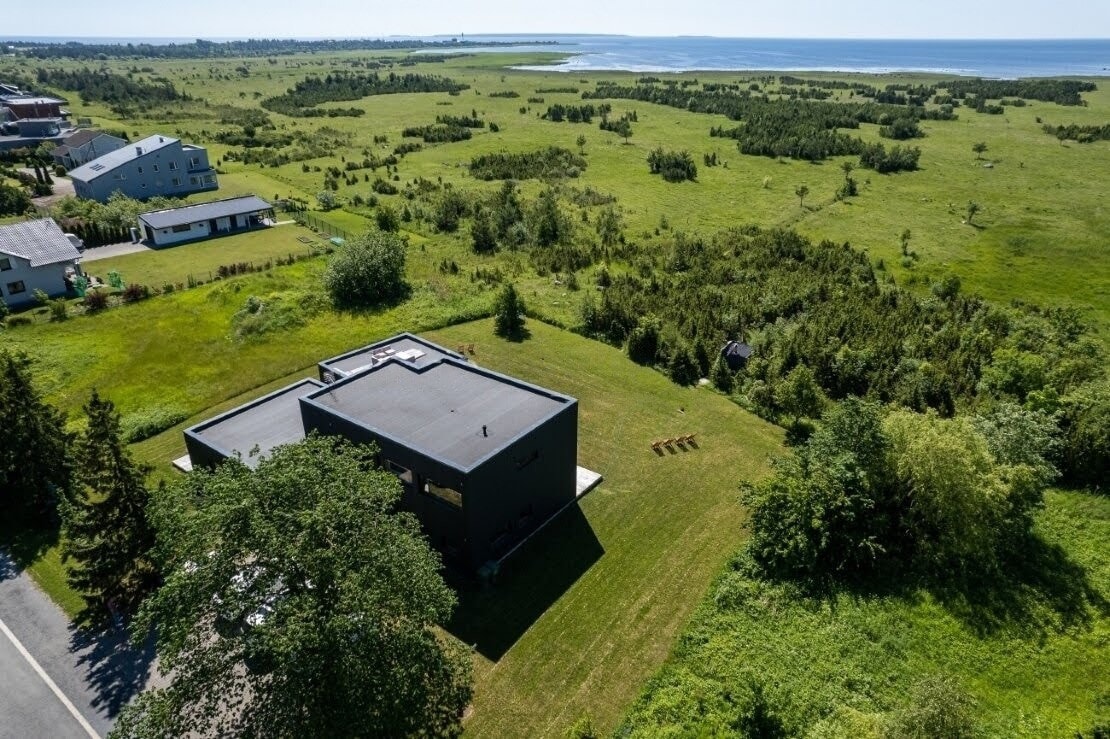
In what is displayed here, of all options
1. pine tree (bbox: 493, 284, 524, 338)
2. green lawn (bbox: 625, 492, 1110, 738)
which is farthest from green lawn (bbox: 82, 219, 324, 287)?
green lawn (bbox: 625, 492, 1110, 738)

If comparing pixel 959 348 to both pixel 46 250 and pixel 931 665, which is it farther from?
pixel 46 250

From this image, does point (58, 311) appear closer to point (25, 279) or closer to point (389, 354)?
point (25, 279)

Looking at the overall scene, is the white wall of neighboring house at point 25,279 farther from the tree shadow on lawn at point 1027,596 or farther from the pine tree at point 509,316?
the tree shadow on lawn at point 1027,596

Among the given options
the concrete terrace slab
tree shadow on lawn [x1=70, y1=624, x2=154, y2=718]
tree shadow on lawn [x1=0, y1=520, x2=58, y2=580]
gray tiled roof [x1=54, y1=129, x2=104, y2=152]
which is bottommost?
tree shadow on lawn [x1=0, y1=520, x2=58, y2=580]

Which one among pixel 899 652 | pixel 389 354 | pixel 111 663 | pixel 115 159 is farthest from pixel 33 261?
pixel 899 652

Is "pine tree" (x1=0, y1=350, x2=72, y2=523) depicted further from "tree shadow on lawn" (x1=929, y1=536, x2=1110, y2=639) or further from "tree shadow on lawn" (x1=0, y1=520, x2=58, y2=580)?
"tree shadow on lawn" (x1=929, y1=536, x2=1110, y2=639)

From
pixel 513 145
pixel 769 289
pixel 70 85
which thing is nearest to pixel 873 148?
pixel 513 145
